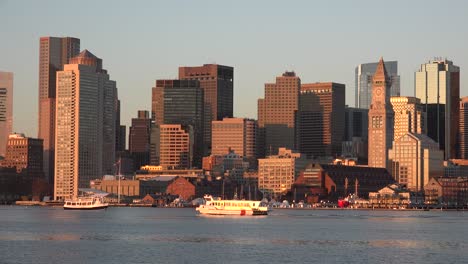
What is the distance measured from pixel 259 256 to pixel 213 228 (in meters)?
60.4

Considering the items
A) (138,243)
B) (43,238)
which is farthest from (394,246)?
(43,238)

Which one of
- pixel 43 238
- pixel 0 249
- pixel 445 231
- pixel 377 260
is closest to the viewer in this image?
pixel 377 260

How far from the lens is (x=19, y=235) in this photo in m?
156

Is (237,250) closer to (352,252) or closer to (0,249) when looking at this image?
(352,252)

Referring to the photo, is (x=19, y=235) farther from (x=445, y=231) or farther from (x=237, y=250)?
(x=445, y=231)

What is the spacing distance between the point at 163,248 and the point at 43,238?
79.2ft

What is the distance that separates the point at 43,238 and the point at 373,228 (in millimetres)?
62799

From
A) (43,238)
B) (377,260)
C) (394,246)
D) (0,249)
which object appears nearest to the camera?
(377,260)

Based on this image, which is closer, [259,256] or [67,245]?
[259,256]

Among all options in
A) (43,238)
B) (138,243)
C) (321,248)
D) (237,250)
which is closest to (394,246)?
(321,248)

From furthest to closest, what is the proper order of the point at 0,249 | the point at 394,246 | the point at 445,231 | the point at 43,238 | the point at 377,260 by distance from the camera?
the point at 445,231, the point at 43,238, the point at 394,246, the point at 0,249, the point at 377,260

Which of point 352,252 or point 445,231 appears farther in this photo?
point 445,231

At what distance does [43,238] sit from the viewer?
149500mm

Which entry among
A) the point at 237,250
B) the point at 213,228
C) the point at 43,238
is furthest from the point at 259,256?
the point at 213,228
